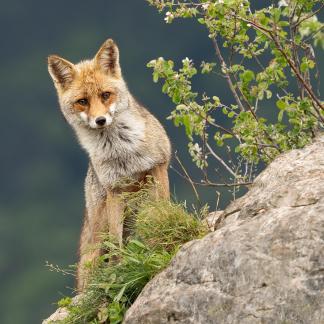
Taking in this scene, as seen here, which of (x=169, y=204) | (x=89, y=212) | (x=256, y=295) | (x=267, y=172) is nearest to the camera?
(x=256, y=295)

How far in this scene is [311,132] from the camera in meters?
8.27

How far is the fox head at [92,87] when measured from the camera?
8609 mm

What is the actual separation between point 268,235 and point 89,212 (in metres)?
4.64

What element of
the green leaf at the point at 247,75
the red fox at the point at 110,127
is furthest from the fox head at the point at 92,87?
the green leaf at the point at 247,75

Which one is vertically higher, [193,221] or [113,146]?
[113,146]

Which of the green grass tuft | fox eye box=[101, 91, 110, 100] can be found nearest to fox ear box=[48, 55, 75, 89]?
fox eye box=[101, 91, 110, 100]

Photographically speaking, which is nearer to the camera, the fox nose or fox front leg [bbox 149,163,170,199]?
the fox nose

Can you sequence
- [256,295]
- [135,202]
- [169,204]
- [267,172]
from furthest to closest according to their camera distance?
1. [135,202]
2. [169,204]
3. [267,172]
4. [256,295]

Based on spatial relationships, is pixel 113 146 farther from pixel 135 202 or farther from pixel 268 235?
pixel 268 235

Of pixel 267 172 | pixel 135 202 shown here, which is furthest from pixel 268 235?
pixel 135 202

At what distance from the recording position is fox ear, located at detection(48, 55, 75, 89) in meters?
8.98

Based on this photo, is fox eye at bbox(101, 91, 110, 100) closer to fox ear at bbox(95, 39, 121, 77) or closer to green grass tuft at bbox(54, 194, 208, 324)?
fox ear at bbox(95, 39, 121, 77)

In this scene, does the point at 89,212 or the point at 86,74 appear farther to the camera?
the point at 89,212

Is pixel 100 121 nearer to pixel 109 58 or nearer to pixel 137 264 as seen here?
pixel 109 58
